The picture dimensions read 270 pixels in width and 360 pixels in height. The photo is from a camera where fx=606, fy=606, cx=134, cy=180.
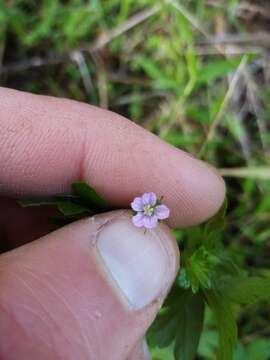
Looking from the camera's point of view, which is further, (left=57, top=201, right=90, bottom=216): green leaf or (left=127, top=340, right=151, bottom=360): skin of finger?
(left=127, top=340, right=151, bottom=360): skin of finger

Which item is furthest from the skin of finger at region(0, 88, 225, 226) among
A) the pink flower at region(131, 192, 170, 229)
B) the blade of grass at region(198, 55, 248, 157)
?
the blade of grass at region(198, 55, 248, 157)

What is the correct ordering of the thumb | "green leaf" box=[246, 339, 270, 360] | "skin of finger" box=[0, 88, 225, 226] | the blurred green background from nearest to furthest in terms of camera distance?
the thumb
"skin of finger" box=[0, 88, 225, 226]
"green leaf" box=[246, 339, 270, 360]
the blurred green background

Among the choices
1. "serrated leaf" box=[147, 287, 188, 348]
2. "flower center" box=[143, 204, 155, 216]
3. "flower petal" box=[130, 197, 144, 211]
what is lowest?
"serrated leaf" box=[147, 287, 188, 348]

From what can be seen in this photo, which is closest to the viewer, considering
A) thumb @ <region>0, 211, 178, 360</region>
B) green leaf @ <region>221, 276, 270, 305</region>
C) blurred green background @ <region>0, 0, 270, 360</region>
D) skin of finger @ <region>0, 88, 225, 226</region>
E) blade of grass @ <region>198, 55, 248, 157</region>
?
thumb @ <region>0, 211, 178, 360</region>

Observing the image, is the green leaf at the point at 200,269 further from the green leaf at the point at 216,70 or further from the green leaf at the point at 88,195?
the green leaf at the point at 216,70

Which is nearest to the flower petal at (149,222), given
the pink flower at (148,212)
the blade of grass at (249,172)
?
the pink flower at (148,212)

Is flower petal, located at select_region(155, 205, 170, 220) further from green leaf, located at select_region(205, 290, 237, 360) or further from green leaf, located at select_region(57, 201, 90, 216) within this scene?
green leaf, located at select_region(205, 290, 237, 360)
